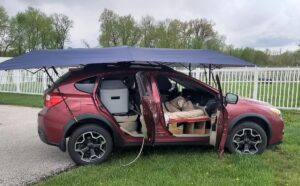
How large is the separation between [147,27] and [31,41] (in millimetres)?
14685

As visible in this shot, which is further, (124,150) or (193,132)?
(124,150)

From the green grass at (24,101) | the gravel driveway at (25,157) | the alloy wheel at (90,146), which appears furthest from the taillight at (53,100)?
the green grass at (24,101)

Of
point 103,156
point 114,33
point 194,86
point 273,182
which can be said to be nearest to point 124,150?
point 103,156

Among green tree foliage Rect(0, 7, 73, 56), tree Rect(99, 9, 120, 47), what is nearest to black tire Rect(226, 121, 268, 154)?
tree Rect(99, 9, 120, 47)

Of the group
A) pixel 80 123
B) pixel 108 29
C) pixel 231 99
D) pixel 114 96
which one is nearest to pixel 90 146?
pixel 80 123

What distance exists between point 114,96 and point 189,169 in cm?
183

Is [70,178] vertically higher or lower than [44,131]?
lower

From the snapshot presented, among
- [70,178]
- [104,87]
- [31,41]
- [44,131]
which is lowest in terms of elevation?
[70,178]

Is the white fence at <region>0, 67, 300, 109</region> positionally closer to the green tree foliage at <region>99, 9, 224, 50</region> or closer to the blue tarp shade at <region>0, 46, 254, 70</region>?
the blue tarp shade at <region>0, 46, 254, 70</region>

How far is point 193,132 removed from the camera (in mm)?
6207

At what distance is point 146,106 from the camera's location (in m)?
5.70

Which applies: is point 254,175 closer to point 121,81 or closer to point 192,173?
point 192,173

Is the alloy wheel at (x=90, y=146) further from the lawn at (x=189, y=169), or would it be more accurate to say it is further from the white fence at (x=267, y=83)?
the white fence at (x=267, y=83)

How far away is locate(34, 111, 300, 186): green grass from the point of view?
4.91 m
